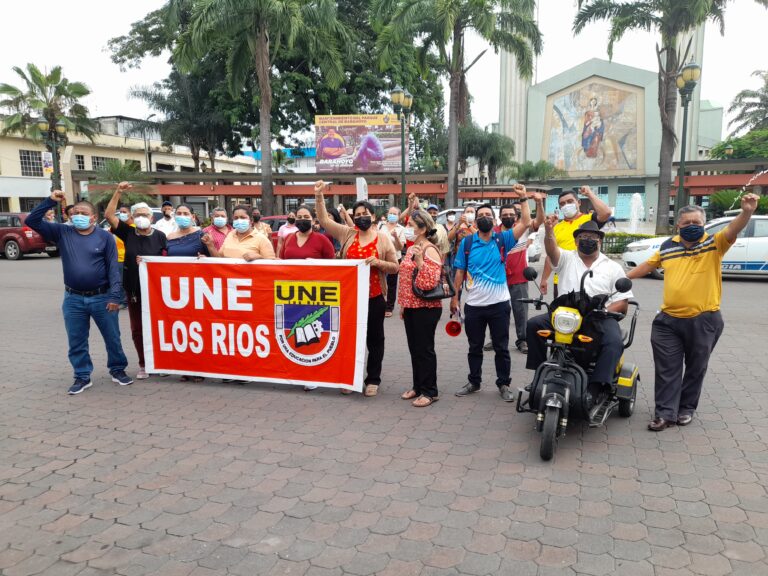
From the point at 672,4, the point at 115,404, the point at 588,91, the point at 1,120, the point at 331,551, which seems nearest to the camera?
the point at 331,551

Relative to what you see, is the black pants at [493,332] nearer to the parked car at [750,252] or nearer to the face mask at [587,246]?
the face mask at [587,246]

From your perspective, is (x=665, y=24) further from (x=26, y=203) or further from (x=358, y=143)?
(x=26, y=203)

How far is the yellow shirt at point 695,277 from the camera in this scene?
4.37 m

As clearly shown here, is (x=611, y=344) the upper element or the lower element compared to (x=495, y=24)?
lower

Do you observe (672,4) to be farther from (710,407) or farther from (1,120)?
(1,120)

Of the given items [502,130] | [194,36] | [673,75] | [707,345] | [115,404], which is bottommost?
[115,404]

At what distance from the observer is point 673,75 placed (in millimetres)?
18812

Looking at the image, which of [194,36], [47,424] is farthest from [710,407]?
[194,36]

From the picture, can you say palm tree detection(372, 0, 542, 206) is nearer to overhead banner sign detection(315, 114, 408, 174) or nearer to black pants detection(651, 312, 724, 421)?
overhead banner sign detection(315, 114, 408, 174)

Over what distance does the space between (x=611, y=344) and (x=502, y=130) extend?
8013 centimetres

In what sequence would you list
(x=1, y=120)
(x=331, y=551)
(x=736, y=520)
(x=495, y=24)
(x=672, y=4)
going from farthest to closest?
(x=1, y=120)
(x=495, y=24)
(x=672, y=4)
(x=736, y=520)
(x=331, y=551)

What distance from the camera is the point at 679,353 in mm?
4551

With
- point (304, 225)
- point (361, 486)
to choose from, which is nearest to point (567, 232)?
point (304, 225)

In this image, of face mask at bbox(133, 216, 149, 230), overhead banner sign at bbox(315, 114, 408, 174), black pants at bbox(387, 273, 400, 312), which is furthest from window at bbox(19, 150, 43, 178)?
face mask at bbox(133, 216, 149, 230)
